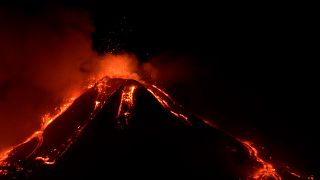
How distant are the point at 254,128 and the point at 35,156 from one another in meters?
12.2

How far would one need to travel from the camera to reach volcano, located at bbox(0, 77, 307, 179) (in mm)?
21328

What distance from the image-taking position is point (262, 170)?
22844mm

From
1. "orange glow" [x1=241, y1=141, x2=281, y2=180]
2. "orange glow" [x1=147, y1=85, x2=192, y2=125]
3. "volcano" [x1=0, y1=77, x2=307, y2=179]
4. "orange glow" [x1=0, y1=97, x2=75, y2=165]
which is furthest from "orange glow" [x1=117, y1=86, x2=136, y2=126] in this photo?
"orange glow" [x1=241, y1=141, x2=281, y2=180]

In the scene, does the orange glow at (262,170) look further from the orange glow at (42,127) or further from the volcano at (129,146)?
the orange glow at (42,127)

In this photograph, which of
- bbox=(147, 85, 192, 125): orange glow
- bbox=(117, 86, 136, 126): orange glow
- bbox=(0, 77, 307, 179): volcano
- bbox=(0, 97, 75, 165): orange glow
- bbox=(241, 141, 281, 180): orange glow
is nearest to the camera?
bbox=(0, 77, 307, 179): volcano

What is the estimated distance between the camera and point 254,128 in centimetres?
2891

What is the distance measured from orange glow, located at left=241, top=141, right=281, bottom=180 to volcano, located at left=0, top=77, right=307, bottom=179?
41mm

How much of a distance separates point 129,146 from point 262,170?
5777 mm

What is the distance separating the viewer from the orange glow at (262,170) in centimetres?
2202

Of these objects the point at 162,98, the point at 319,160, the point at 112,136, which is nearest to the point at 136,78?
the point at 162,98

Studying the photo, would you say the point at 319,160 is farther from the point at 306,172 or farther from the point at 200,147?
the point at 200,147

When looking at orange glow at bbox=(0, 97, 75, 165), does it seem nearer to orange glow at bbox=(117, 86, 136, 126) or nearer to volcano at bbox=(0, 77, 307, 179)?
volcano at bbox=(0, 77, 307, 179)

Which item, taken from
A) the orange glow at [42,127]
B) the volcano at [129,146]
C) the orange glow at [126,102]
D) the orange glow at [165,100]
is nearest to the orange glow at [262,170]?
the volcano at [129,146]

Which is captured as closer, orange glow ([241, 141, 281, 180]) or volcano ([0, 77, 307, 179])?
volcano ([0, 77, 307, 179])
